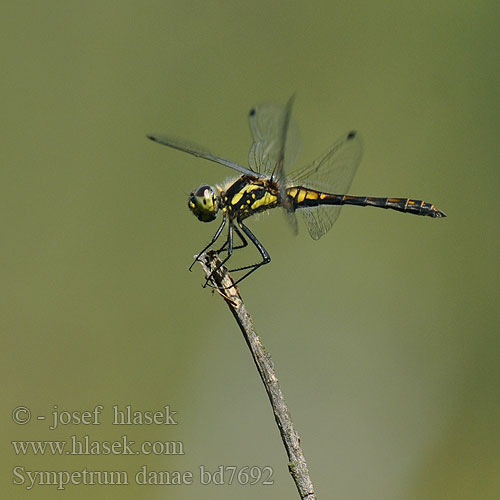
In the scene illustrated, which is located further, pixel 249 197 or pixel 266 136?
pixel 266 136

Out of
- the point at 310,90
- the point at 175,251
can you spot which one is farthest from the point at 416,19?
the point at 175,251

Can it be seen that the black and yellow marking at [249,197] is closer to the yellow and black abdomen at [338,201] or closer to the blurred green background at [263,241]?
the yellow and black abdomen at [338,201]

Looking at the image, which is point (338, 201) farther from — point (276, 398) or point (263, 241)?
point (276, 398)

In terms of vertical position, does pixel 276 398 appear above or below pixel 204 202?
below

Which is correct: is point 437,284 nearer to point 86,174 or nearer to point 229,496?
point 229,496
